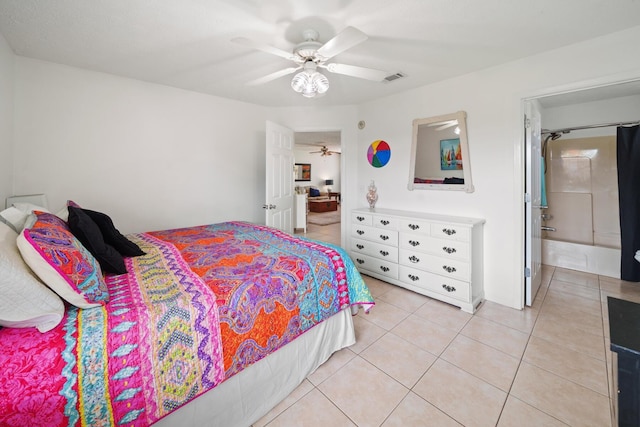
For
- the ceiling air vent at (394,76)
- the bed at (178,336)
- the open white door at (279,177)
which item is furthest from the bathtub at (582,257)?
the open white door at (279,177)

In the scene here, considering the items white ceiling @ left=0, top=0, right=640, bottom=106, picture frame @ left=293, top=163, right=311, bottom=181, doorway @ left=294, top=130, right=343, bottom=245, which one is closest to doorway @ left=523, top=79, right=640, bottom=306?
white ceiling @ left=0, top=0, right=640, bottom=106

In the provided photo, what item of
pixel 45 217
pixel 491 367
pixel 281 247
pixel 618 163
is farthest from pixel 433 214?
pixel 45 217

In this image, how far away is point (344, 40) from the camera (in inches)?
62.9

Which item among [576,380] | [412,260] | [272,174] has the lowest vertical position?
[576,380]

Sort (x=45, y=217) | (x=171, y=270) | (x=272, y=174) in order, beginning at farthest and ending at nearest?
(x=272, y=174)
(x=171, y=270)
(x=45, y=217)

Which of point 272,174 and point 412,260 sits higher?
point 272,174

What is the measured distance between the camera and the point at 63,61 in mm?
2406

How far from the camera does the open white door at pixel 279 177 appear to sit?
11.1 ft

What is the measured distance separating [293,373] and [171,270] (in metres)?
0.96

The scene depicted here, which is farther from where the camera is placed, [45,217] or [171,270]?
[171,270]

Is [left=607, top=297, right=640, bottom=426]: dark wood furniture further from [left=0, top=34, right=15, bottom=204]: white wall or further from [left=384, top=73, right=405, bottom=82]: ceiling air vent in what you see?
[left=0, top=34, right=15, bottom=204]: white wall

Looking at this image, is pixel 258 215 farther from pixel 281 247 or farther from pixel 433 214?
pixel 433 214

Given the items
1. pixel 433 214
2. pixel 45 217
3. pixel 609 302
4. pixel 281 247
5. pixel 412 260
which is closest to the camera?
pixel 609 302

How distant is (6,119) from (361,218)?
339cm
